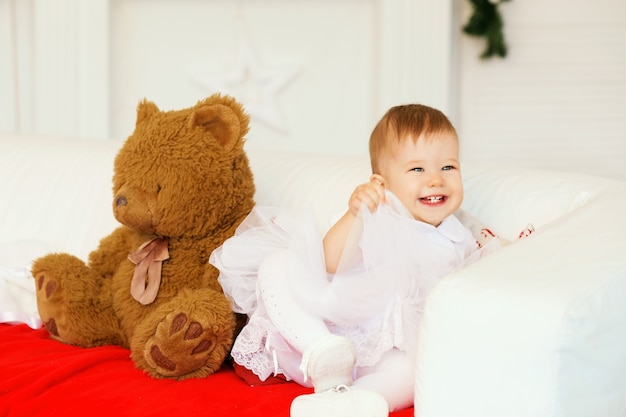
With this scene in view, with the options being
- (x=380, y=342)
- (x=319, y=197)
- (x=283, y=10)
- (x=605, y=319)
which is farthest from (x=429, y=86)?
(x=605, y=319)

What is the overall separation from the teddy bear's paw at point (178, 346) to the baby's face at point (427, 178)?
14.8 inches

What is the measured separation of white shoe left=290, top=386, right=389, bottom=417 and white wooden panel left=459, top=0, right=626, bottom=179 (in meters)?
1.80

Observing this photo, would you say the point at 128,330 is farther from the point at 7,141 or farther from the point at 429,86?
the point at 429,86

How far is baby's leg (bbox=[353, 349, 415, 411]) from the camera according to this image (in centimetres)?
129

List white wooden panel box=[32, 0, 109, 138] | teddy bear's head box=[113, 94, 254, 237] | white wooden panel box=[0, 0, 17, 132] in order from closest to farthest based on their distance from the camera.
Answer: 1. teddy bear's head box=[113, 94, 254, 237]
2. white wooden panel box=[32, 0, 109, 138]
3. white wooden panel box=[0, 0, 17, 132]

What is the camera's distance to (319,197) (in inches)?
69.3

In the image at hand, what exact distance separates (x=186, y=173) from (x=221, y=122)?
0.11m

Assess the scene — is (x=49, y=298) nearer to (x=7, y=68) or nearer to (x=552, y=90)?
(x=7, y=68)

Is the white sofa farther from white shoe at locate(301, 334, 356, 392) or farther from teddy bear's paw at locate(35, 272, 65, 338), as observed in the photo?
teddy bear's paw at locate(35, 272, 65, 338)

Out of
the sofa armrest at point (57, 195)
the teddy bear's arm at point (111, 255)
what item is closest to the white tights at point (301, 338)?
the teddy bear's arm at point (111, 255)

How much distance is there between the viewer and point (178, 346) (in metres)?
1.42

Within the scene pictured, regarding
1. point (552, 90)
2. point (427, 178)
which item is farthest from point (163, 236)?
point (552, 90)

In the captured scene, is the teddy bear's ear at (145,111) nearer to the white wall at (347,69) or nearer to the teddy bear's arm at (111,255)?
the teddy bear's arm at (111,255)

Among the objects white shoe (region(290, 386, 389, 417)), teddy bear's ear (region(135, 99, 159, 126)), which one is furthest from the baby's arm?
teddy bear's ear (region(135, 99, 159, 126))
